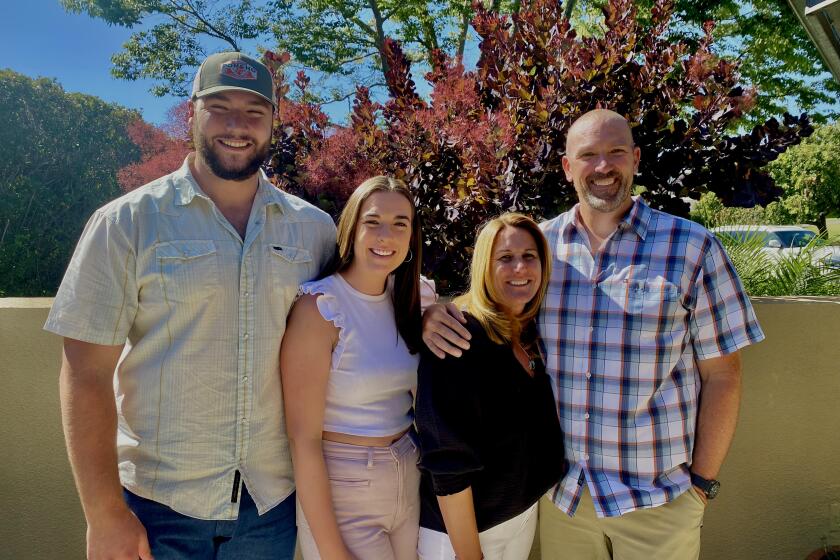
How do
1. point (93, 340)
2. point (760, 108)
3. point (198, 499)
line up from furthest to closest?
1. point (760, 108)
2. point (198, 499)
3. point (93, 340)

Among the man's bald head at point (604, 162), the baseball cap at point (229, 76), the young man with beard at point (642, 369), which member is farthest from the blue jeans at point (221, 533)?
the man's bald head at point (604, 162)

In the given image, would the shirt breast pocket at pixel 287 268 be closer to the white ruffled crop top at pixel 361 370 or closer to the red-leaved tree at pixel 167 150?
the white ruffled crop top at pixel 361 370

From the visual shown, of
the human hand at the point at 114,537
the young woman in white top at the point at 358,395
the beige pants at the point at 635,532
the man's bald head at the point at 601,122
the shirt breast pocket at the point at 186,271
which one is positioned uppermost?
the man's bald head at the point at 601,122

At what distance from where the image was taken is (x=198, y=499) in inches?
81.6

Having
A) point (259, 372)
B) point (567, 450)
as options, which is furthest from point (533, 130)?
point (259, 372)

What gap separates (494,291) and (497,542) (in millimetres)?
960

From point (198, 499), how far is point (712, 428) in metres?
1.98

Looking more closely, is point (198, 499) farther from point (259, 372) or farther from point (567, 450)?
point (567, 450)

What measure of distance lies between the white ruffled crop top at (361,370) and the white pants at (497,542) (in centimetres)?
43

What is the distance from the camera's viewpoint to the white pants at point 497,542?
Answer: 2.23 meters

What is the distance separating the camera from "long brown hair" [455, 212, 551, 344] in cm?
231

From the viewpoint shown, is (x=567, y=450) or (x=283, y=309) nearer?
(x=283, y=309)

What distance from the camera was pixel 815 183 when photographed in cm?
2023

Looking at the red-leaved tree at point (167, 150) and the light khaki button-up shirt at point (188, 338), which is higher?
the red-leaved tree at point (167, 150)
